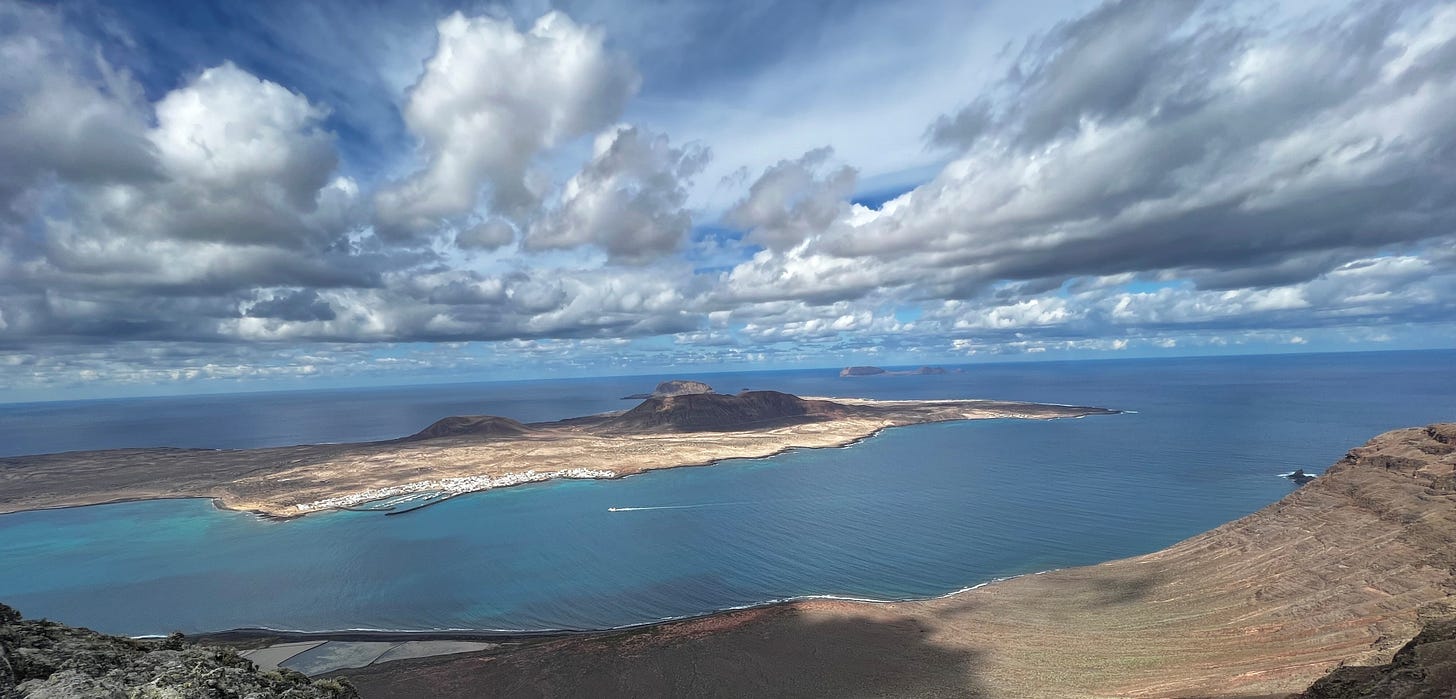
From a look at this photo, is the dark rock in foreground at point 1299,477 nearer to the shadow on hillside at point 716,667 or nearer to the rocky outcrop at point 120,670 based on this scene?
the shadow on hillside at point 716,667

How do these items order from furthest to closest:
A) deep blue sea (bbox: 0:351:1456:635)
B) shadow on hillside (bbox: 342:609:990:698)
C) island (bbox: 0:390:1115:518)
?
island (bbox: 0:390:1115:518), deep blue sea (bbox: 0:351:1456:635), shadow on hillside (bbox: 342:609:990:698)

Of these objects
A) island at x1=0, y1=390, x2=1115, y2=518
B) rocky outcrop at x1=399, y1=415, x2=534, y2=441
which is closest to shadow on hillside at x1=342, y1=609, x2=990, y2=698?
island at x1=0, y1=390, x2=1115, y2=518

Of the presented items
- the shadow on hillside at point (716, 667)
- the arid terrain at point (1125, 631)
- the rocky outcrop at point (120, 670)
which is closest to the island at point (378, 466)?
the shadow on hillside at point (716, 667)

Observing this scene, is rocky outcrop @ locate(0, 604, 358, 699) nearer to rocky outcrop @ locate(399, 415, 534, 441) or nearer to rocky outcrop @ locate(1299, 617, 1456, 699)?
rocky outcrop @ locate(1299, 617, 1456, 699)

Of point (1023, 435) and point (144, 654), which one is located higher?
point (144, 654)

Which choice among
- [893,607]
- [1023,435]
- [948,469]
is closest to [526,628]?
[893,607]

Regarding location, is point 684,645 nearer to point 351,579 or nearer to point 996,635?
point 996,635

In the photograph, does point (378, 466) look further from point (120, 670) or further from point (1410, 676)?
point (1410, 676)
